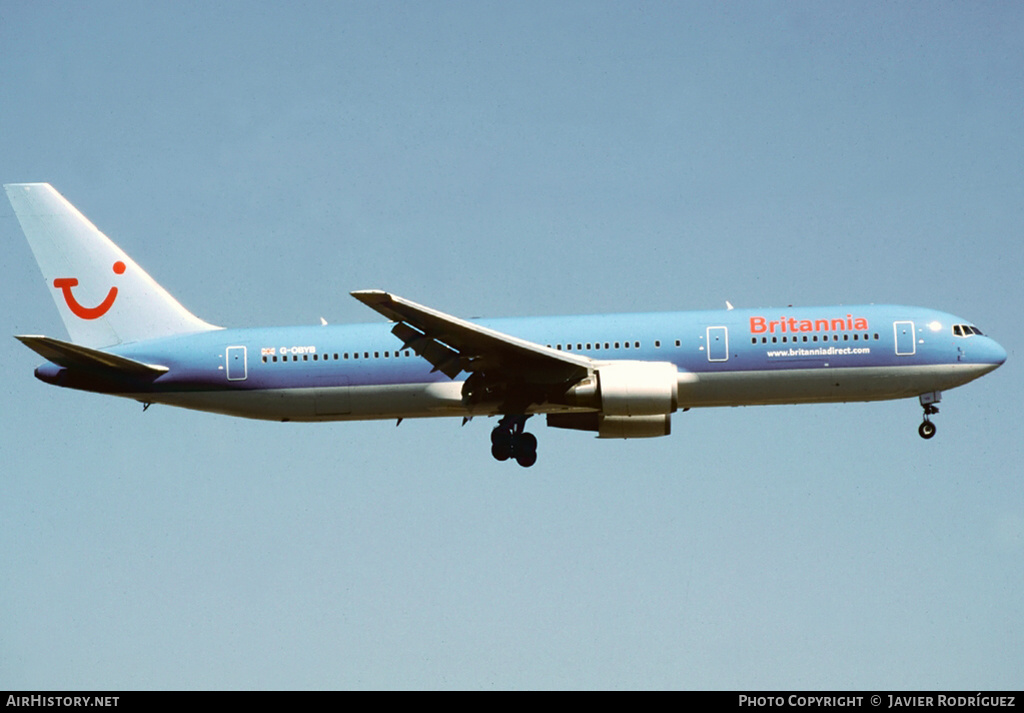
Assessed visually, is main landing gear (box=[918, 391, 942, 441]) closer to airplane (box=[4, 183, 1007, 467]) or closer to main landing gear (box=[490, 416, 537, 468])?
airplane (box=[4, 183, 1007, 467])

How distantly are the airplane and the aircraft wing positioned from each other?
58 millimetres

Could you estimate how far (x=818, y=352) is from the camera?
135 ft

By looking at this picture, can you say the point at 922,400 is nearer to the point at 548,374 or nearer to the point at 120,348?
the point at 548,374

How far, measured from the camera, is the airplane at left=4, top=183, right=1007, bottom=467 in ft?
132

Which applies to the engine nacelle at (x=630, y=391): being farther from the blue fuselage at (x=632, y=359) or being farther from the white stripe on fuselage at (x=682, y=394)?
the white stripe on fuselage at (x=682, y=394)

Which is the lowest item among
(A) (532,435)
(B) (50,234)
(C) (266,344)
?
(A) (532,435)

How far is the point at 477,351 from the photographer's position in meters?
40.2

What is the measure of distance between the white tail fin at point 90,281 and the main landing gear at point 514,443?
10040 millimetres

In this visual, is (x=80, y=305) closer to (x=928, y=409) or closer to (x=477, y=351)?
(x=477, y=351)

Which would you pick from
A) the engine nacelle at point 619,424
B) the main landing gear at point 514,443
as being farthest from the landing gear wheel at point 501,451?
the engine nacelle at point 619,424

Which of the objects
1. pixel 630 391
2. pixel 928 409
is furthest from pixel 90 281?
pixel 928 409

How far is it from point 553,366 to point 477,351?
7.39 ft
